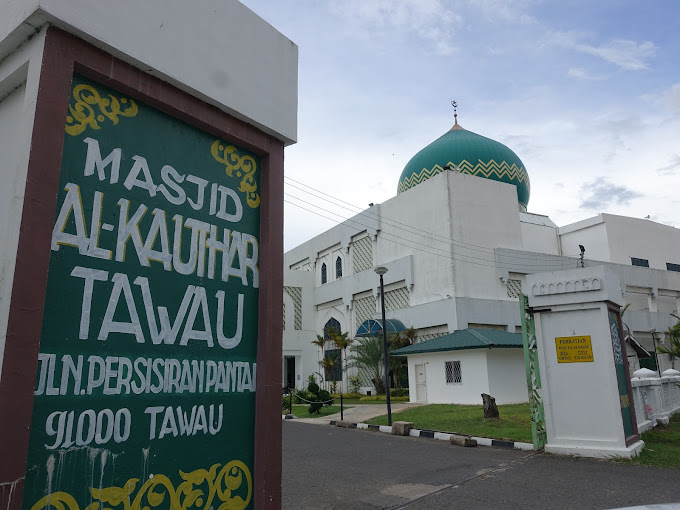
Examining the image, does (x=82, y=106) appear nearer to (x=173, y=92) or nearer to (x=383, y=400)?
(x=173, y=92)

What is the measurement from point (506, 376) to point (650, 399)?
24.9 ft

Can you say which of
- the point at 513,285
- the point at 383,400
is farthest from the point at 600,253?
the point at 383,400

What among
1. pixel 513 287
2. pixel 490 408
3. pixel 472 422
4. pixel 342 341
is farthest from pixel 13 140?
pixel 342 341

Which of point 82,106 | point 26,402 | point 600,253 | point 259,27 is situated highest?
point 600,253

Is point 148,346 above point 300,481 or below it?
above

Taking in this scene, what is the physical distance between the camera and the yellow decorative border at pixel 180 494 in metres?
2.24

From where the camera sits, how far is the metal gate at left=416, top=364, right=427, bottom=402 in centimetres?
2094

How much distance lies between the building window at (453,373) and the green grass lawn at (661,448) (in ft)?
28.3

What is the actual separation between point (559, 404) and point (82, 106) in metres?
8.43

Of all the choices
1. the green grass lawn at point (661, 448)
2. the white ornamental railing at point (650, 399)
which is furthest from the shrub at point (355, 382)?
the green grass lawn at point (661, 448)

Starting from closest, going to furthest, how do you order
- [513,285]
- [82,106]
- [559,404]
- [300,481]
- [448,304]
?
[82,106] → [300,481] → [559,404] → [448,304] → [513,285]

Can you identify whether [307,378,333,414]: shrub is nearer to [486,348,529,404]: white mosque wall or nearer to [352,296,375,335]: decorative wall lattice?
[486,348,529,404]: white mosque wall

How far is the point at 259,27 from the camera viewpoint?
11.2 ft

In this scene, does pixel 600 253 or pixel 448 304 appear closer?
pixel 448 304
